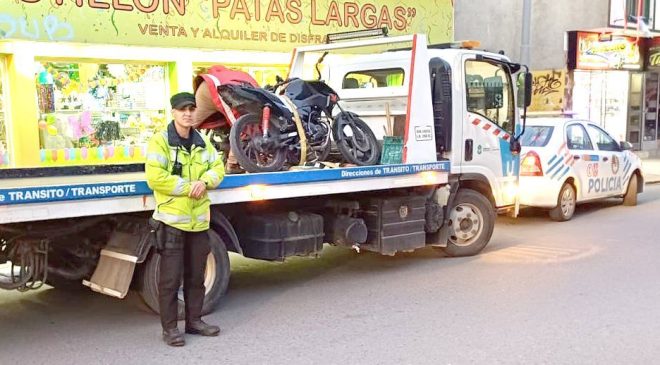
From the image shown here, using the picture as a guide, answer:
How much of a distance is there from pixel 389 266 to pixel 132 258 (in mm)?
3331

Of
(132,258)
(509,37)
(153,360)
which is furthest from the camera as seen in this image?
(509,37)

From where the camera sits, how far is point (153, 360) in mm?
4691

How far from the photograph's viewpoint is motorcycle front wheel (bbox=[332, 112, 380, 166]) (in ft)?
23.0

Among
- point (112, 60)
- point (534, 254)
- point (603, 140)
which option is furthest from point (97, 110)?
point (603, 140)

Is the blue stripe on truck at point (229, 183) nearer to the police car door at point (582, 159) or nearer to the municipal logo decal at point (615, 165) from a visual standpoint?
the police car door at point (582, 159)

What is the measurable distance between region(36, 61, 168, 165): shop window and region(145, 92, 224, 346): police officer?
673 centimetres

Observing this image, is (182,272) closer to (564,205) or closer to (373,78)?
(373,78)

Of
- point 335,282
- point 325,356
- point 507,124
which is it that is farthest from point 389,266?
point 325,356

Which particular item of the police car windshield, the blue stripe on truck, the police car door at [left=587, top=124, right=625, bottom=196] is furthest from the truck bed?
the police car door at [left=587, top=124, right=625, bottom=196]

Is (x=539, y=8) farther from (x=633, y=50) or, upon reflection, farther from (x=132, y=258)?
(x=132, y=258)

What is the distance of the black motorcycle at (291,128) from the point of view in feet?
21.1

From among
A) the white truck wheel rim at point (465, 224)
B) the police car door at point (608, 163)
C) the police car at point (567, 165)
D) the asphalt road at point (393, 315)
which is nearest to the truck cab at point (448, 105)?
the white truck wheel rim at point (465, 224)

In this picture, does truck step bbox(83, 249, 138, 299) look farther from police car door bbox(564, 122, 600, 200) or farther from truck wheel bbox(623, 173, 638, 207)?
truck wheel bbox(623, 173, 638, 207)

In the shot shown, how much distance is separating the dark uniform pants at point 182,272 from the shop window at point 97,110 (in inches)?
262
